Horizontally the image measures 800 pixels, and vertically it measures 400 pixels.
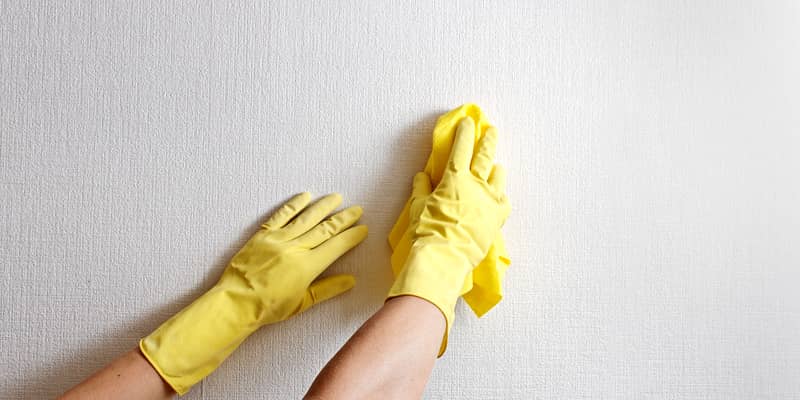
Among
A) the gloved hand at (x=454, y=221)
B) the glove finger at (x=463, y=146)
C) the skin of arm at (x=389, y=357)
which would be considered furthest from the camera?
the glove finger at (x=463, y=146)

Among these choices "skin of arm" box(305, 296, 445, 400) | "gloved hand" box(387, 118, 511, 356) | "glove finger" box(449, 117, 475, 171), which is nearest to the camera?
"skin of arm" box(305, 296, 445, 400)

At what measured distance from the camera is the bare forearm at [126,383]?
771 mm

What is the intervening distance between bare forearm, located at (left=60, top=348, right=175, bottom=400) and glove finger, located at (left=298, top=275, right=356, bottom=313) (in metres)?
0.23

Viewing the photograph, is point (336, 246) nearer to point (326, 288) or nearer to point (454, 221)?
point (326, 288)

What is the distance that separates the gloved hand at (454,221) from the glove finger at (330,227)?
0.32 feet

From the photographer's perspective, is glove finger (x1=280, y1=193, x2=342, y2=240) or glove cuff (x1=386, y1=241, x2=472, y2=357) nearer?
glove cuff (x1=386, y1=241, x2=472, y2=357)

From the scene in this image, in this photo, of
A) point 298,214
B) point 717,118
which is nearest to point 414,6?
point 298,214

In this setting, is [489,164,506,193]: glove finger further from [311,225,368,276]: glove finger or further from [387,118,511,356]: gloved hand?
[311,225,368,276]: glove finger

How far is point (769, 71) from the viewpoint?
3.34 ft

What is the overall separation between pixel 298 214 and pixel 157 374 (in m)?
0.31

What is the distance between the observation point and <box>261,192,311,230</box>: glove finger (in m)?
0.90

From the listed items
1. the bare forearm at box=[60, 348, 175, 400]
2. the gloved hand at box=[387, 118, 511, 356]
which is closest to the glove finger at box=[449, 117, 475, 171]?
the gloved hand at box=[387, 118, 511, 356]

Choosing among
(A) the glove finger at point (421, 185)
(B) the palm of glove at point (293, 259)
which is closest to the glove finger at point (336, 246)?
(B) the palm of glove at point (293, 259)

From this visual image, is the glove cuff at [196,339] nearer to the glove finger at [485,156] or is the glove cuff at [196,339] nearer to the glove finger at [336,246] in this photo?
the glove finger at [336,246]
